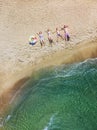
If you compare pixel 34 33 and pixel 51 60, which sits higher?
pixel 34 33

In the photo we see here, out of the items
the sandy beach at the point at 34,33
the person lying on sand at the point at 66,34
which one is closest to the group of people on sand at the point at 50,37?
the person lying on sand at the point at 66,34

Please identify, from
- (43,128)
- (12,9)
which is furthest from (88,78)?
(12,9)

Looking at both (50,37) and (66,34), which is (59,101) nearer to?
(50,37)

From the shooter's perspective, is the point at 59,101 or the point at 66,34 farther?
the point at 66,34

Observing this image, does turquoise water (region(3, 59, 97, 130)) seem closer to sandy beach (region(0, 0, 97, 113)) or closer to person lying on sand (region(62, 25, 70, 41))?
sandy beach (region(0, 0, 97, 113))

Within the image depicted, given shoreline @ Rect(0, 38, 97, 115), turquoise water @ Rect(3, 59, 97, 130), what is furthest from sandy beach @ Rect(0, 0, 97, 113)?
turquoise water @ Rect(3, 59, 97, 130)

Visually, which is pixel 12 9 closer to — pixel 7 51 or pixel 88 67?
pixel 7 51

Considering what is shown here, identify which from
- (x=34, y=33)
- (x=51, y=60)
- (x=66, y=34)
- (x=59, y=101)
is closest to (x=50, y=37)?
(x=66, y=34)
